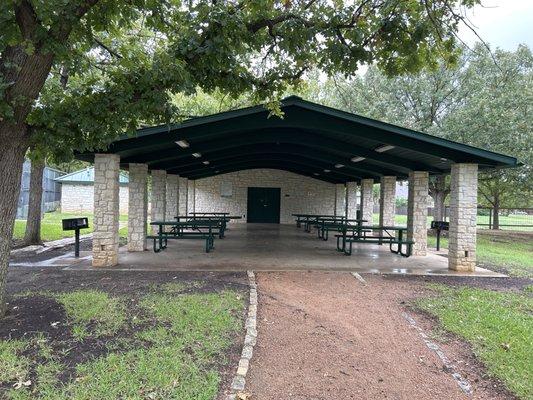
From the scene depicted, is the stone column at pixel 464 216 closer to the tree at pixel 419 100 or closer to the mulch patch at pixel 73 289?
the mulch patch at pixel 73 289

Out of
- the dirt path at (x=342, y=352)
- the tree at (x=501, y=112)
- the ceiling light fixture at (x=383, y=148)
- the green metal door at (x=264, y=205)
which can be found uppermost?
the tree at (x=501, y=112)

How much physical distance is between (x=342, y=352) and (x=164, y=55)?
4.02m

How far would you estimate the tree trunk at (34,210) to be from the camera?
35.4ft

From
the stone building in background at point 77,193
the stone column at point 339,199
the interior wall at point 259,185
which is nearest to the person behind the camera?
the stone column at point 339,199

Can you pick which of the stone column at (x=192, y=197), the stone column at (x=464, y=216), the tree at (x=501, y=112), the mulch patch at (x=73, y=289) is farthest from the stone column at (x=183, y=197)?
the stone column at (x=464, y=216)

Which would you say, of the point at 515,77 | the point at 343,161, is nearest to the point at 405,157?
the point at 343,161

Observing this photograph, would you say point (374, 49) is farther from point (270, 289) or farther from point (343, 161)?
point (343, 161)

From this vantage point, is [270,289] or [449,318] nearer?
[449,318]

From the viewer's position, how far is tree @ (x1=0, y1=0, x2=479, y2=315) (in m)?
4.35

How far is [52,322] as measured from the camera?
445 cm

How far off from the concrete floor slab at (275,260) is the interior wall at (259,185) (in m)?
8.57

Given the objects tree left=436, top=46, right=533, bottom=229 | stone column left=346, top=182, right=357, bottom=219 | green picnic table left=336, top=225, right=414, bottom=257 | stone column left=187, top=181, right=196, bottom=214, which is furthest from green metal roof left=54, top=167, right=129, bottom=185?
tree left=436, top=46, right=533, bottom=229

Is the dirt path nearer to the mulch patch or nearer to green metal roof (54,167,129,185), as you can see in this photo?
the mulch patch

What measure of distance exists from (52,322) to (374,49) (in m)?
5.93
